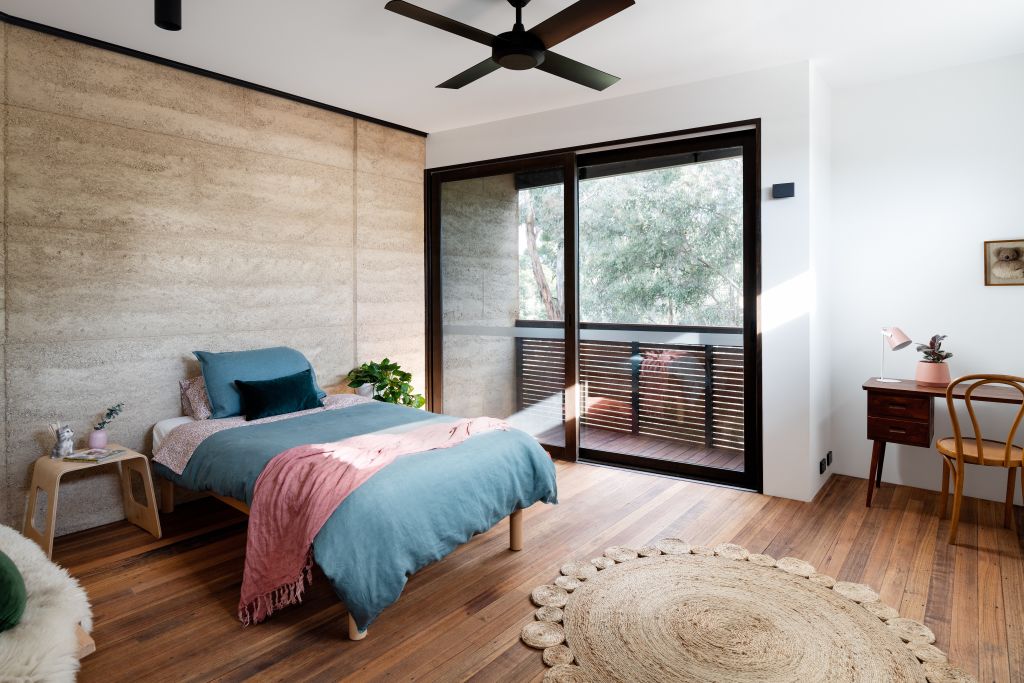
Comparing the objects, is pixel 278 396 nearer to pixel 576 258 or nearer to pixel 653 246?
pixel 576 258

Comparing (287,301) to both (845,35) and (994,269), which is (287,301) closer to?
(845,35)

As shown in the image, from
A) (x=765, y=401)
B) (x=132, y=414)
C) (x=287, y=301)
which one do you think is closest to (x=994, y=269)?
(x=765, y=401)

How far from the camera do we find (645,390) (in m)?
4.39

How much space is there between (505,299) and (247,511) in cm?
278

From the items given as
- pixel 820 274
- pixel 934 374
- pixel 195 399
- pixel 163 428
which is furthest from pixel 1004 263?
pixel 163 428

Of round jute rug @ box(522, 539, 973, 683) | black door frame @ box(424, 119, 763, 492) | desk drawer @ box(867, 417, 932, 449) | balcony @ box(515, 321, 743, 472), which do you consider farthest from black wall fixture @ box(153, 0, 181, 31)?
desk drawer @ box(867, 417, 932, 449)

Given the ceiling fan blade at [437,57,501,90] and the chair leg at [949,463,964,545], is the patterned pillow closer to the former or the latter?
the ceiling fan blade at [437,57,501,90]

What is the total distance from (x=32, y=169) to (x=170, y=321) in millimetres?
1051

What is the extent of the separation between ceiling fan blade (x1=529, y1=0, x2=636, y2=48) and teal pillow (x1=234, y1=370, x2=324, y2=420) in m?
2.50

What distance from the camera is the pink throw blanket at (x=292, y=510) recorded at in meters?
2.31

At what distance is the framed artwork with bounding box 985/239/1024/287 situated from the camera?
3582 millimetres

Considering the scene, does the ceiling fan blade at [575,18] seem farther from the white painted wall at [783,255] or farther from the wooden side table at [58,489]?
the wooden side table at [58,489]

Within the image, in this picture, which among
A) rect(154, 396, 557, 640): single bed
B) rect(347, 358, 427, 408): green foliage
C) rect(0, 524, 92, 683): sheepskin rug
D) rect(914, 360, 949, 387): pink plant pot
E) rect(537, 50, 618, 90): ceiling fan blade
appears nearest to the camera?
rect(0, 524, 92, 683): sheepskin rug

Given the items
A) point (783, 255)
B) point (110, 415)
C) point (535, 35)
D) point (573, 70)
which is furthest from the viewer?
point (783, 255)
